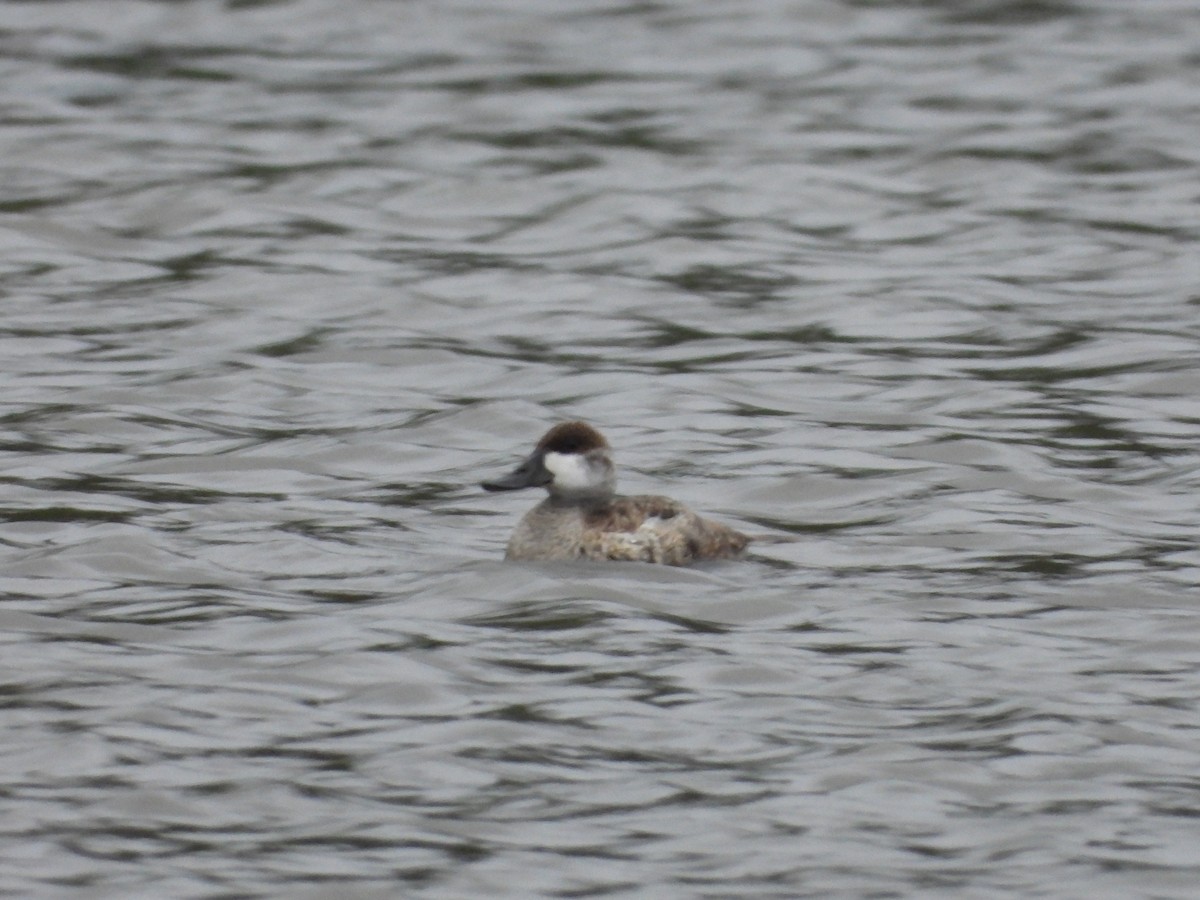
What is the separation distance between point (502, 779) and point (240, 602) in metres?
2.16

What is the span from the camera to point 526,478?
10.8 meters

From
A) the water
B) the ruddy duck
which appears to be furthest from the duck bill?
the water

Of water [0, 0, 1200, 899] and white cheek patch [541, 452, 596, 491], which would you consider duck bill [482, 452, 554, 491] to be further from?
water [0, 0, 1200, 899]

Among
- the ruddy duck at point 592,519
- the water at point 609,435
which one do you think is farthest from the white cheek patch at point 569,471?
the water at point 609,435

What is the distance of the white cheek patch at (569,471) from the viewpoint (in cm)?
1076

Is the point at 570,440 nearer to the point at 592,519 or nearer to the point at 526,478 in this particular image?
the point at 526,478

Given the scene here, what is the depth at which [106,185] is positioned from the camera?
59.4 feet

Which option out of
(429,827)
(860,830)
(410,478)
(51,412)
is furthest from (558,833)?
(51,412)

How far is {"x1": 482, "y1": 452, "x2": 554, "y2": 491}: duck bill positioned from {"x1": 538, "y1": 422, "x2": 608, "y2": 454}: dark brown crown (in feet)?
0.24

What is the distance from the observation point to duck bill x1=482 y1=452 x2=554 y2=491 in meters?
10.8

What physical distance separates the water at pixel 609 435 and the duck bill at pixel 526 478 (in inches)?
11.7

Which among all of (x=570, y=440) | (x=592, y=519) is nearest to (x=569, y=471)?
(x=570, y=440)

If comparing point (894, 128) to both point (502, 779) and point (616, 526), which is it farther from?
point (502, 779)

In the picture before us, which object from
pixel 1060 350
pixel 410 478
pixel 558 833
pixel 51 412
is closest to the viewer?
pixel 558 833
